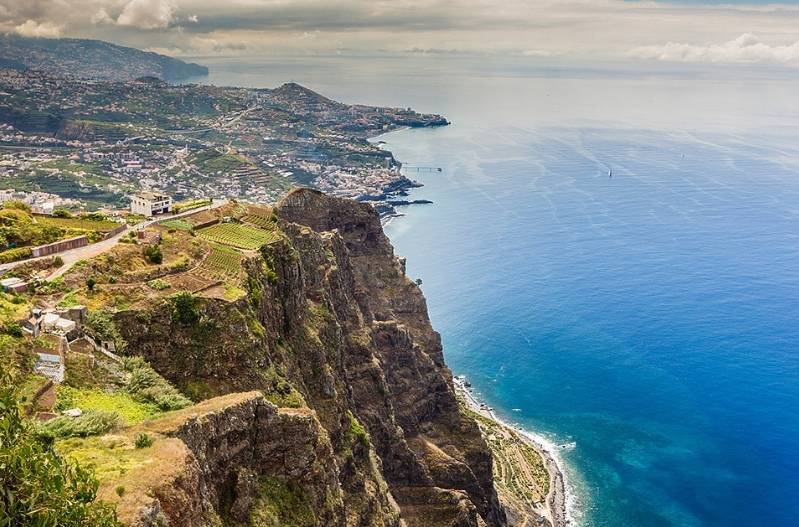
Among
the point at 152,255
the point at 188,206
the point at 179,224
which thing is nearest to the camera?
the point at 152,255

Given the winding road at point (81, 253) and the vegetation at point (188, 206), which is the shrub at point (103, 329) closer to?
the winding road at point (81, 253)

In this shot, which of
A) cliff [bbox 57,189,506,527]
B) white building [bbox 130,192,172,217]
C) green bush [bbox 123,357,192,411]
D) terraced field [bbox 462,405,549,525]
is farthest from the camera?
terraced field [bbox 462,405,549,525]

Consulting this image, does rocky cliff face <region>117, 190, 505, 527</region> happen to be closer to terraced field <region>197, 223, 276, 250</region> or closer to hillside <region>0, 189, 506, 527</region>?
hillside <region>0, 189, 506, 527</region>

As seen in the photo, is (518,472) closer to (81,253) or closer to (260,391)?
(260,391)

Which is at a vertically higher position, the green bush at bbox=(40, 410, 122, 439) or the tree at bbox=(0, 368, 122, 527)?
the tree at bbox=(0, 368, 122, 527)

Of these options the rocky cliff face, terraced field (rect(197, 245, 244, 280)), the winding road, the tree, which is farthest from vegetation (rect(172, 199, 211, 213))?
the tree

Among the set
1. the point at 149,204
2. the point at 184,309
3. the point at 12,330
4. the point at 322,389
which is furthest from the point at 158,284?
the point at 149,204

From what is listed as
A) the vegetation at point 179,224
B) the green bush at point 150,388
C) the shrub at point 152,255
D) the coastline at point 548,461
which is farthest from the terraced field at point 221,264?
the coastline at point 548,461
